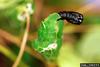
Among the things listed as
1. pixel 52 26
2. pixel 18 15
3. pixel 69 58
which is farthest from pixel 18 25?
pixel 69 58

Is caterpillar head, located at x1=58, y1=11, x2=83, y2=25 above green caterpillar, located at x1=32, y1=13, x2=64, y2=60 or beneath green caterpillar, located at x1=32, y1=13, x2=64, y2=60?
above

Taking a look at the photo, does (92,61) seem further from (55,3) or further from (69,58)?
(55,3)

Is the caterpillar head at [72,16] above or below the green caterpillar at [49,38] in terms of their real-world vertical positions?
above

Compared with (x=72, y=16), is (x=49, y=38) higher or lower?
lower

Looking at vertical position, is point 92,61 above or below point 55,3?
below
